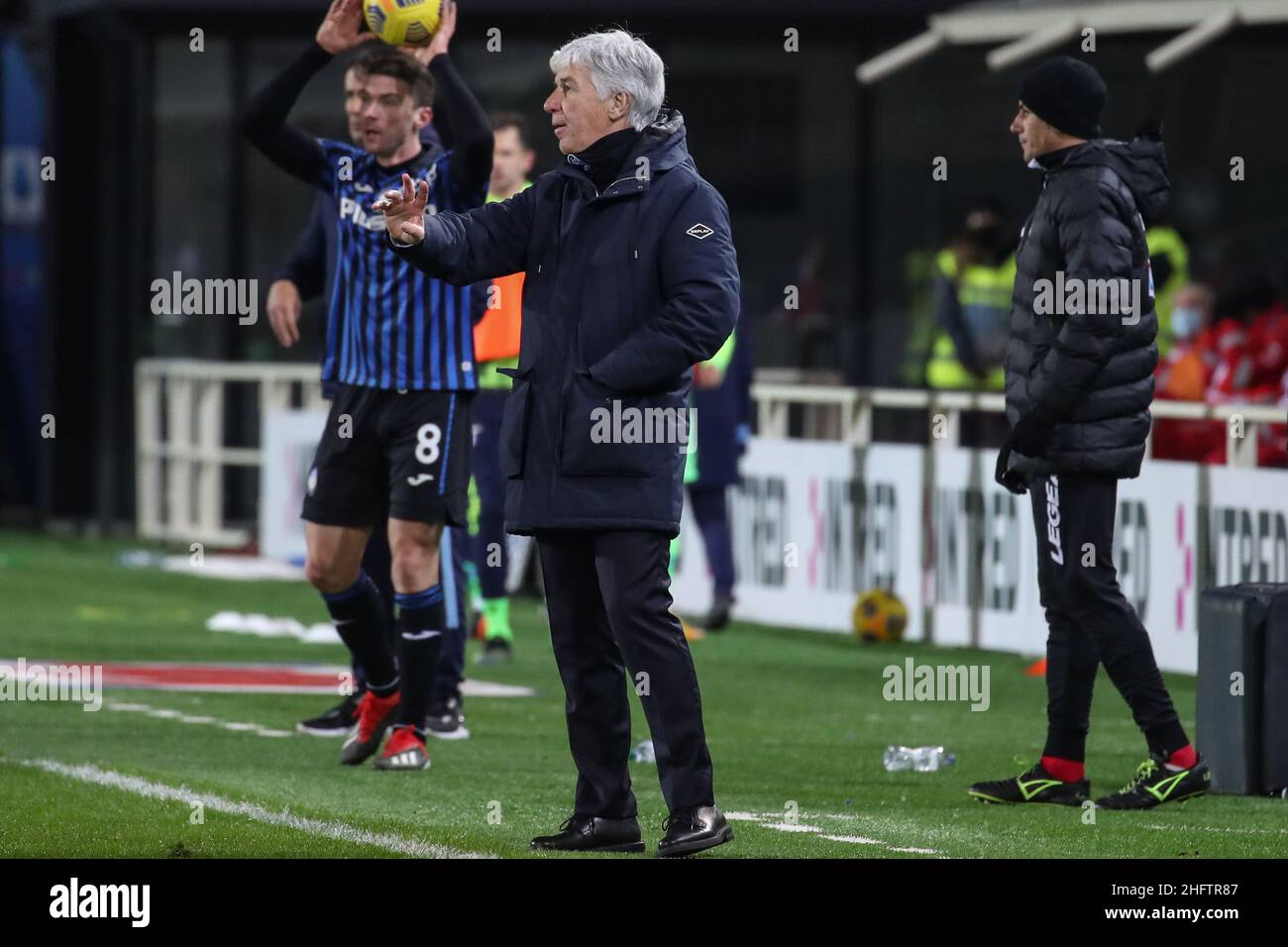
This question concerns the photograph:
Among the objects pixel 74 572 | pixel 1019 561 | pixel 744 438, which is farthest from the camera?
pixel 74 572

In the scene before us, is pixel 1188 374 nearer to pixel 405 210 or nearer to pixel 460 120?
pixel 460 120

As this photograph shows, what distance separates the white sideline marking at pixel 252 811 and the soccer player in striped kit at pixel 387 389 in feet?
2.74

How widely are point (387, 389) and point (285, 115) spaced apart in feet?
3.21

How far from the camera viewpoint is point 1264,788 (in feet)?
28.2

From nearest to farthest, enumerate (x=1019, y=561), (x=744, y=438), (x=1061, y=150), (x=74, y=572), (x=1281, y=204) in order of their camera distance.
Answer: (x=1061, y=150)
(x=1019, y=561)
(x=744, y=438)
(x=74, y=572)
(x=1281, y=204)

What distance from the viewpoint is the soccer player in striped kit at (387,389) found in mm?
8891

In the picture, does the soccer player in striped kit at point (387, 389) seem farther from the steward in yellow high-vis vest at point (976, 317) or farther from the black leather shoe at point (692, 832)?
the steward in yellow high-vis vest at point (976, 317)

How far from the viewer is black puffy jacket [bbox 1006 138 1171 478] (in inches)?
314

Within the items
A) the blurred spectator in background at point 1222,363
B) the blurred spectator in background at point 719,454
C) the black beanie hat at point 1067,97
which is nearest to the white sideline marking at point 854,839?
the black beanie hat at point 1067,97

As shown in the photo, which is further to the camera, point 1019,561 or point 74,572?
point 74,572

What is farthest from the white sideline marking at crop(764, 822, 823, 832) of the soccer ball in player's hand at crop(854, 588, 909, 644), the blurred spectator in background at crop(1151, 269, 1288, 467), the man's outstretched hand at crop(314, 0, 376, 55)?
the soccer ball in player's hand at crop(854, 588, 909, 644)
